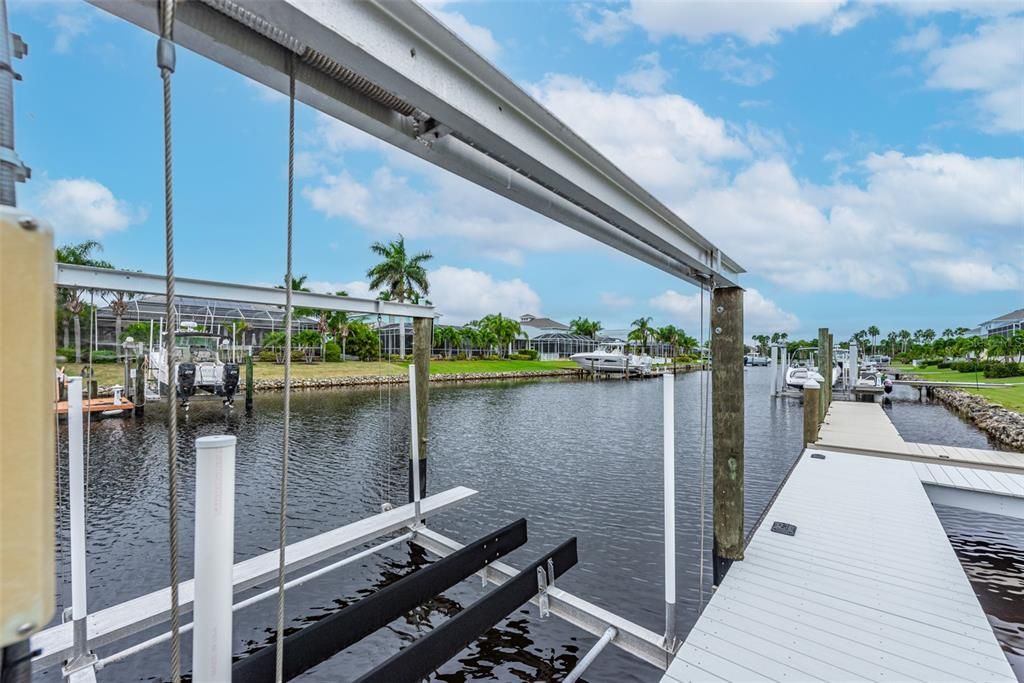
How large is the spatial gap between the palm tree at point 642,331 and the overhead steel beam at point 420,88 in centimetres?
7006

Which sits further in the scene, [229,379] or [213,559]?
[229,379]

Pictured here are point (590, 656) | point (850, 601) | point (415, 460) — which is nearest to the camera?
point (590, 656)

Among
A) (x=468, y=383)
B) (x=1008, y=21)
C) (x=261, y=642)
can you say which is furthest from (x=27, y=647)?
(x=468, y=383)

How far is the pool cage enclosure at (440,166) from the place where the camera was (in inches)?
59.7

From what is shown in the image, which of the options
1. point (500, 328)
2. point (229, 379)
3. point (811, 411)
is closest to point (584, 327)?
point (500, 328)

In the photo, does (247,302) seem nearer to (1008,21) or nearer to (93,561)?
(93,561)

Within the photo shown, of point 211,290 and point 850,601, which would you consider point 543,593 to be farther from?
point 211,290

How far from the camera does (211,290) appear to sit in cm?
580

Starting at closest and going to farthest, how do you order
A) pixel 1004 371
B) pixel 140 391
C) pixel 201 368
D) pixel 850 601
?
pixel 850 601 → pixel 140 391 → pixel 201 368 → pixel 1004 371

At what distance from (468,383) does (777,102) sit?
29.0 metres

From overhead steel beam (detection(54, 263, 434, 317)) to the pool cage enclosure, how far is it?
2 cm

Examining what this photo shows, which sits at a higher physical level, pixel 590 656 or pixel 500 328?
pixel 500 328

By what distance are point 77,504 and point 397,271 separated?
34617 mm

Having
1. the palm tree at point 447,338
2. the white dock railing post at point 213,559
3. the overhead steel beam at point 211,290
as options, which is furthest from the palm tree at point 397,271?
the white dock railing post at point 213,559
